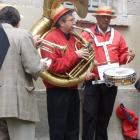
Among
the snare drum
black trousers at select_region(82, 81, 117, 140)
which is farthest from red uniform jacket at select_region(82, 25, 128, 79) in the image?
the snare drum

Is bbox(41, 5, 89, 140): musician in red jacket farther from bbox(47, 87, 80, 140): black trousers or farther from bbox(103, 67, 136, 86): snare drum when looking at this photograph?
bbox(103, 67, 136, 86): snare drum

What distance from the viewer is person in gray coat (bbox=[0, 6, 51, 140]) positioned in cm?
566

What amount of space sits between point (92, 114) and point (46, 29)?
1.31m

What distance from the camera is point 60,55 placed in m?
6.64

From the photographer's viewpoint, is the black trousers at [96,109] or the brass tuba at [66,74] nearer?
the brass tuba at [66,74]

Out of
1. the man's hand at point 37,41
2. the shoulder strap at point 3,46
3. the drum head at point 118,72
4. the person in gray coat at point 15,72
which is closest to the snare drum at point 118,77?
the drum head at point 118,72

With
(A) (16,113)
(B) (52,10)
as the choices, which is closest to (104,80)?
(B) (52,10)

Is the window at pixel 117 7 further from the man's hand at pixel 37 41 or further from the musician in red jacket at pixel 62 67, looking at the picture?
the man's hand at pixel 37 41

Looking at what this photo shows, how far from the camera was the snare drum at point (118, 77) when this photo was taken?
22.3 ft

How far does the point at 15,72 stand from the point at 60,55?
1.06m

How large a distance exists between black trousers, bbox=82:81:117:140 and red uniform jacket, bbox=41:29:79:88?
0.77 metres

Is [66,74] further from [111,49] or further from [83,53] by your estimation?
[111,49]

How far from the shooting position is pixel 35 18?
777 centimetres

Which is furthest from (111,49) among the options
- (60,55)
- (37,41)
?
(37,41)
